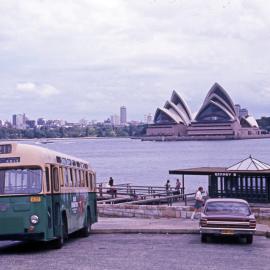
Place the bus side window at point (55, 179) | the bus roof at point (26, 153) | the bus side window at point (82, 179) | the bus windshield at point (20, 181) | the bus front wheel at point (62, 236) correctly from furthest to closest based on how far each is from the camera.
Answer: the bus side window at point (82, 179), the bus front wheel at point (62, 236), the bus side window at point (55, 179), the bus roof at point (26, 153), the bus windshield at point (20, 181)

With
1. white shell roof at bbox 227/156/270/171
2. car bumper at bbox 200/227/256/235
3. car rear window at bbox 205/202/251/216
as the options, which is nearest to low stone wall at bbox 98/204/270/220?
white shell roof at bbox 227/156/270/171

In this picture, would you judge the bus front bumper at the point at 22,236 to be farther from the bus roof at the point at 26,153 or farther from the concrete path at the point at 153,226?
the concrete path at the point at 153,226

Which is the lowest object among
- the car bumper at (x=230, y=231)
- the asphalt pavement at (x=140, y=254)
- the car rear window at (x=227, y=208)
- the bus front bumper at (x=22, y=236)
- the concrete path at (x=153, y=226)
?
the asphalt pavement at (x=140, y=254)

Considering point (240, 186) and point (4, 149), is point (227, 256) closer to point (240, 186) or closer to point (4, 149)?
point (4, 149)

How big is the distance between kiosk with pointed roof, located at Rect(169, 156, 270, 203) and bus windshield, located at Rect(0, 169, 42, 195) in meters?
20.1

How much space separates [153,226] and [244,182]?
42.3 feet

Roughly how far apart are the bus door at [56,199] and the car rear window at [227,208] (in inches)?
187

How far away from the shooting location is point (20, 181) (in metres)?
18.5

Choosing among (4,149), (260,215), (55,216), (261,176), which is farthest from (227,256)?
(261,176)

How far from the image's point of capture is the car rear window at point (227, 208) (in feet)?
71.5

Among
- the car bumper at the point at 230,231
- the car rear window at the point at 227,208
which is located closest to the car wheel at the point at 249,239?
the car bumper at the point at 230,231

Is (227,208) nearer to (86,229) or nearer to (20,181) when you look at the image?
(86,229)

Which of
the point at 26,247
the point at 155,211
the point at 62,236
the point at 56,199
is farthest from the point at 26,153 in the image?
the point at 155,211

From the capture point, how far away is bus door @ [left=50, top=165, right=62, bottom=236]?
19034mm
